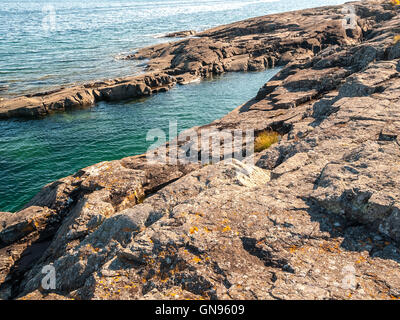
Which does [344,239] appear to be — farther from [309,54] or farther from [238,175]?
[309,54]

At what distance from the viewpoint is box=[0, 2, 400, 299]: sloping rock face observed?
203 inches

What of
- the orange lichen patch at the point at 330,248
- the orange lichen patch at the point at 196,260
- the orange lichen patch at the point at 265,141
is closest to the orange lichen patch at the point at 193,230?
the orange lichen patch at the point at 196,260

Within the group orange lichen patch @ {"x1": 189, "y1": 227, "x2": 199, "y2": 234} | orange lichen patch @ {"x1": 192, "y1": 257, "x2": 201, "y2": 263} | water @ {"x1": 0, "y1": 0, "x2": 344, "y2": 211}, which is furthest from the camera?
water @ {"x1": 0, "y1": 0, "x2": 344, "y2": 211}

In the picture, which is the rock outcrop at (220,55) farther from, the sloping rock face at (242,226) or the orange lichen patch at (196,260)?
the orange lichen patch at (196,260)

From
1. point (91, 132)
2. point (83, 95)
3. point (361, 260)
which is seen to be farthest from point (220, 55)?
point (361, 260)

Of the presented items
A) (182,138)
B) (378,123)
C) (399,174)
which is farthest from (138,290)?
(182,138)

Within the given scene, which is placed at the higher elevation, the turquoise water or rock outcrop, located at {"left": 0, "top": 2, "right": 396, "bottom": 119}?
rock outcrop, located at {"left": 0, "top": 2, "right": 396, "bottom": 119}

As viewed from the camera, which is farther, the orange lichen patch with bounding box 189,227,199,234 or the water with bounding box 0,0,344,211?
the water with bounding box 0,0,344,211

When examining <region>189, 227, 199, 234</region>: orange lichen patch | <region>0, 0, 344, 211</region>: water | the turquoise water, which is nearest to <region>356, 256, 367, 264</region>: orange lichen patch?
<region>189, 227, 199, 234</region>: orange lichen patch

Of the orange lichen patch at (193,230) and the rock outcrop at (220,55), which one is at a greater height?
the rock outcrop at (220,55)

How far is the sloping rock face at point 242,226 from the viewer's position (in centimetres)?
515

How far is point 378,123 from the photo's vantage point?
955 centimetres

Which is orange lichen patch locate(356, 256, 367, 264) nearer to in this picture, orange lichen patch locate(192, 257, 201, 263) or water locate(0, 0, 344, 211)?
orange lichen patch locate(192, 257, 201, 263)
